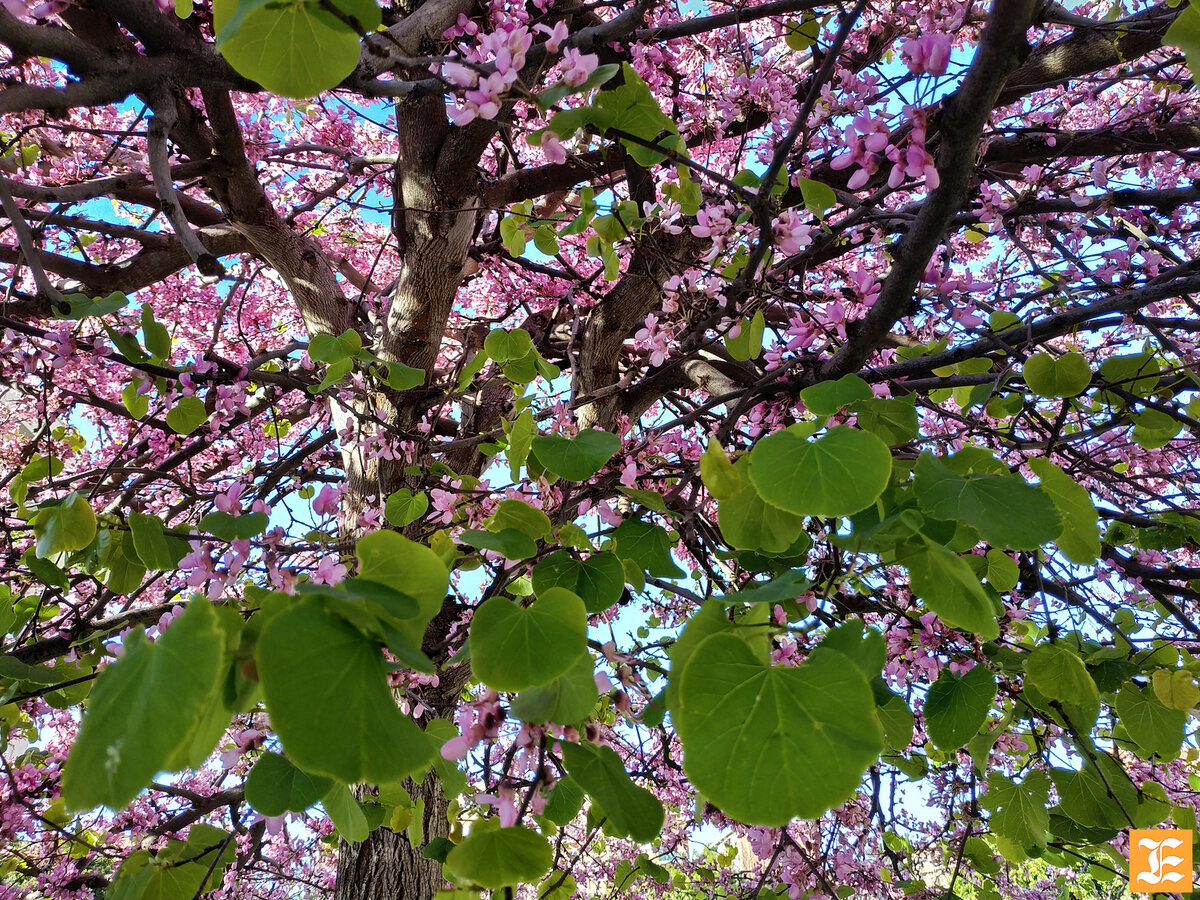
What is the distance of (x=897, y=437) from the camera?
4.33 ft

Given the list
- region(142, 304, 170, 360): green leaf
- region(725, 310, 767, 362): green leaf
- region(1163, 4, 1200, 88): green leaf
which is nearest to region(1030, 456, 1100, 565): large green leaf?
Answer: region(1163, 4, 1200, 88): green leaf

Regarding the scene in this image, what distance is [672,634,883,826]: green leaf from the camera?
654 millimetres

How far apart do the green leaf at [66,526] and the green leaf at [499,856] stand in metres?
1.23

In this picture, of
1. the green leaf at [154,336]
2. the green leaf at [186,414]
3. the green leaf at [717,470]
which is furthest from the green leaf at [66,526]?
the green leaf at [717,470]

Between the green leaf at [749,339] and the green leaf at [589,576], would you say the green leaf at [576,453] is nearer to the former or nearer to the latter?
the green leaf at [589,576]

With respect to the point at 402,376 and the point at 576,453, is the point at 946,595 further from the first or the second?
the point at 402,376

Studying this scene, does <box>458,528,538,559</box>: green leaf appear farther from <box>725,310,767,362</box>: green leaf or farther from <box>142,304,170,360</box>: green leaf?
<box>142,304,170,360</box>: green leaf

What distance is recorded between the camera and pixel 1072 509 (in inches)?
45.5

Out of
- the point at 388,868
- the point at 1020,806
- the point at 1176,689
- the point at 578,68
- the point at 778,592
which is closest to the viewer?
the point at 778,592

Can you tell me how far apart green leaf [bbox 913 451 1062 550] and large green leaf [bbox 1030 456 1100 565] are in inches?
6.2

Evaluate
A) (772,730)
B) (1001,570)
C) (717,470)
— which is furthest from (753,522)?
(1001,570)

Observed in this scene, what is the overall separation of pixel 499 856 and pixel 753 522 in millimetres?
685

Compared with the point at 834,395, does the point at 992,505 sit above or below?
below

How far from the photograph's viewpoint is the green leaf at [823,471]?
0.91 meters
